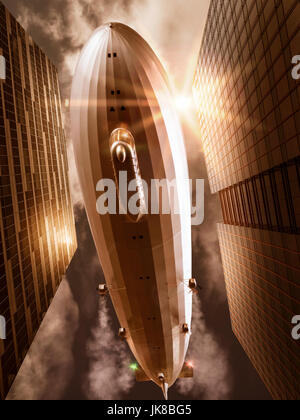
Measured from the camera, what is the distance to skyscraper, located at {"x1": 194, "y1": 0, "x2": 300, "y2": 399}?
1867cm

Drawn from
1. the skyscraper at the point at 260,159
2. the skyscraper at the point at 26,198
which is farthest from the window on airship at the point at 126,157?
the skyscraper at the point at 26,198

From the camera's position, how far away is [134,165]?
38.5 feet

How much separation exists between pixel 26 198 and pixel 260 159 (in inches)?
1151

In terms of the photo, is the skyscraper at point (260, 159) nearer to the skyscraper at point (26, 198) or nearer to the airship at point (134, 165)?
the airship at point (134, 165)

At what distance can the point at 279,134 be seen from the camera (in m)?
19.6

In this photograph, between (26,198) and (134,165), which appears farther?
(26,198)

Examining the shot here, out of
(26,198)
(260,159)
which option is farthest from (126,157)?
(26,198)

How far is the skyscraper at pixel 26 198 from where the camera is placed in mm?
Answer: 28281

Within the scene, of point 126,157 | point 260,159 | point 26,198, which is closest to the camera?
point 126,157

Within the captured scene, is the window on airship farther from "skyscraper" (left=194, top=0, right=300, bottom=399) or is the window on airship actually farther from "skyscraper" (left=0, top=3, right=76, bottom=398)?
"skyscraper" (left=0, top=3, right=76, bottom=398)

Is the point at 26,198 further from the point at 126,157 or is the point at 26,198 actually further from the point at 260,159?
the point at 260,159

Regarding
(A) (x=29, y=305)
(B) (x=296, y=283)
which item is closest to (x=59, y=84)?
(A) (x=29, y=305)

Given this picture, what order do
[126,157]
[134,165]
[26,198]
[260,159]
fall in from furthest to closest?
[26,198], [260,159], [134,165], [126,157]

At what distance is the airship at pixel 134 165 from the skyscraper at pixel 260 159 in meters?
9.68
